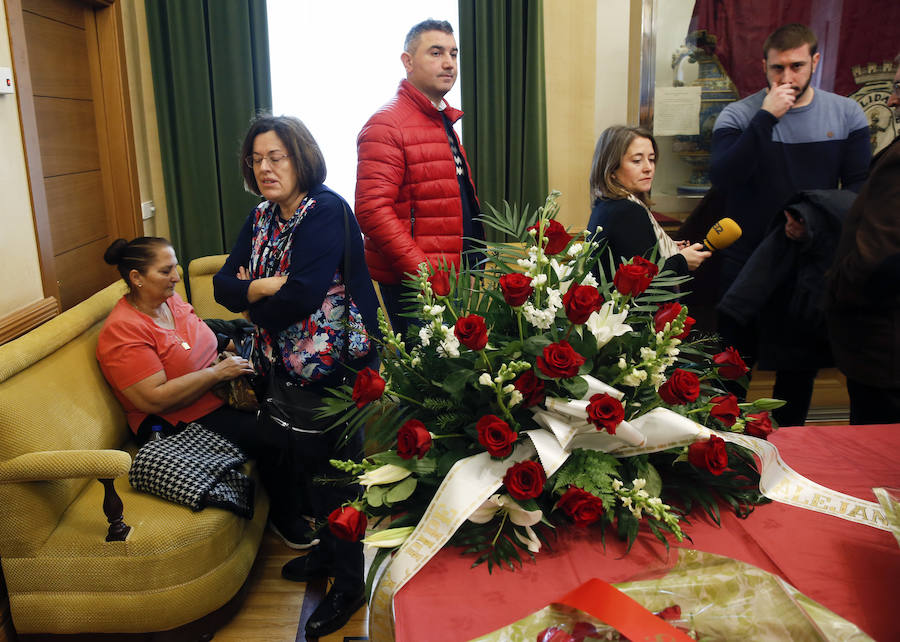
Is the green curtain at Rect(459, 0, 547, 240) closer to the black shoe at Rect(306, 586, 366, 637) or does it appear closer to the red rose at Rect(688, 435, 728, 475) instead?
the black shoe at Rect(306, 586, 366, 637)

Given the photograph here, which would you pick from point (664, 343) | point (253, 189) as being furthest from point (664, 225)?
point (664, 343)

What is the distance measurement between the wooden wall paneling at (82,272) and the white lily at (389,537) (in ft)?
7.68

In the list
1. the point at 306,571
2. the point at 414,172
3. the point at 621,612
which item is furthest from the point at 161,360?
the point at 621,612

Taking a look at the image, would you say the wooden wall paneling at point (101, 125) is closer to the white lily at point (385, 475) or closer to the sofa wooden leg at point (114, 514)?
the sofa wooden leg at point (114, 514)

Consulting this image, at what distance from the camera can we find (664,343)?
1.22 metres

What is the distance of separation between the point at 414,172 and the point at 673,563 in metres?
1.99

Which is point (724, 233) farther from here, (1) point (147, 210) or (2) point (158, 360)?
(1) point (147, 210)

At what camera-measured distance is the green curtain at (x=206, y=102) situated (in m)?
3.68

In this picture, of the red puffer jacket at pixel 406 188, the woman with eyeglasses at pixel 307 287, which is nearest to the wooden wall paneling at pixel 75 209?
the woman with eyeglasses at pixel 307 287

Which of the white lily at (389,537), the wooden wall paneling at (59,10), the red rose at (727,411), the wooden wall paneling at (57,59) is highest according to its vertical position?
the wooden wall paneling at (59,10)

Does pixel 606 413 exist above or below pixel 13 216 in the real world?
below

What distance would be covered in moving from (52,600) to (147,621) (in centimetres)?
27

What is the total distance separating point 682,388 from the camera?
1.20 meters

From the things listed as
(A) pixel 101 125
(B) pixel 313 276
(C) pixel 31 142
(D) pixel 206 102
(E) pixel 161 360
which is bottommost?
(E) pixel 161 360
